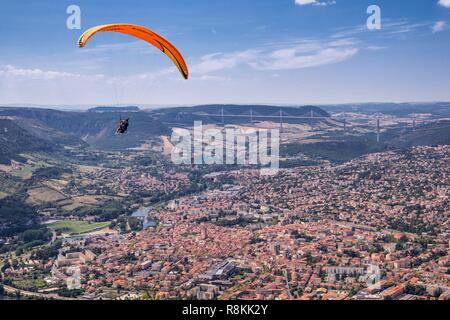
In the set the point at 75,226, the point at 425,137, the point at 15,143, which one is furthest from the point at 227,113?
the point at 75,226

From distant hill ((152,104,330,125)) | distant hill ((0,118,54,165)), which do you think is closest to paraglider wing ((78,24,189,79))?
distant hill ((0,118,54,165))

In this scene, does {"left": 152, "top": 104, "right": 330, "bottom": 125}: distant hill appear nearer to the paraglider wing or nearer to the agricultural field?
the agricultural field

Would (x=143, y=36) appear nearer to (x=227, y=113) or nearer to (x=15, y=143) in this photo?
(x=15, y=143)

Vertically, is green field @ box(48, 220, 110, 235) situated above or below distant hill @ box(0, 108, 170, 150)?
below

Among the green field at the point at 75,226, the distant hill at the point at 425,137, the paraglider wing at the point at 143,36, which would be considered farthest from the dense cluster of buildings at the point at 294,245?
the distant hill at the point at 425,137

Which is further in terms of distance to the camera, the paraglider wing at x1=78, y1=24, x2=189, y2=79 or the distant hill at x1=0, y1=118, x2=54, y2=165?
the distant hill at x1=0, y1=118, x2=54, y2=165
